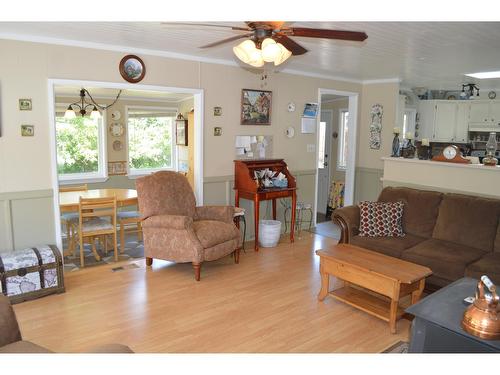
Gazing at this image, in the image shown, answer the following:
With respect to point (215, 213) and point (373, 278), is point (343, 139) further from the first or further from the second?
point (373, 278)

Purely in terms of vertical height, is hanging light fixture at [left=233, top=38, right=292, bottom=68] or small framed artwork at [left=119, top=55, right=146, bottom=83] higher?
small framed artwork at [left=119, top=55, right=146, bottom=83]

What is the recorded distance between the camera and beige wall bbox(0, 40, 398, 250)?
3594 millimetres

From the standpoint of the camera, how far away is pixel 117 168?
6.93m

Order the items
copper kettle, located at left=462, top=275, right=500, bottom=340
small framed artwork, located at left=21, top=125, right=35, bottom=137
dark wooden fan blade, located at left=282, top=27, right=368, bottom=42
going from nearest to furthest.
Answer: copper kettle, located at left=462, top=275, right=500, bottom=340 → dark wooden fan blade, located at left=282, top=27, right=368, bottom=42 → small framed artwork, located at left=21, top=125, right=35, bottom=137

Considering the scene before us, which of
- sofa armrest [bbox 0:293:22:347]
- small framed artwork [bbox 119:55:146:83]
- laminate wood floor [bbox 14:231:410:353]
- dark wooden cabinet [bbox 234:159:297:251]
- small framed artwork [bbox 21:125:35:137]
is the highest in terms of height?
small framed artwork [bbox 119:55:146:83]

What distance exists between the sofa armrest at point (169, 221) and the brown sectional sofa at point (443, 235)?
154cm

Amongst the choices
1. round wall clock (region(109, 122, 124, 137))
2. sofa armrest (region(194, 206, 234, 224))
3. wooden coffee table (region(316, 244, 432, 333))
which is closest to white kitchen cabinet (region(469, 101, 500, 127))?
wooden coffee table (region(316, 244, 432, 333))

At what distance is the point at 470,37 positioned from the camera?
3.45 m

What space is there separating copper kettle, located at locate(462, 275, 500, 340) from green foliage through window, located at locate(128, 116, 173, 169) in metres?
6.33

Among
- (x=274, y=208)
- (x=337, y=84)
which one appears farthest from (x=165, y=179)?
(x=337, y=84)

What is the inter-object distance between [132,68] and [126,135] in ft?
9.88

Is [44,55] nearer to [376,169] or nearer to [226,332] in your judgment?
[226,332]

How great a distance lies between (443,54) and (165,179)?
329 centimetres

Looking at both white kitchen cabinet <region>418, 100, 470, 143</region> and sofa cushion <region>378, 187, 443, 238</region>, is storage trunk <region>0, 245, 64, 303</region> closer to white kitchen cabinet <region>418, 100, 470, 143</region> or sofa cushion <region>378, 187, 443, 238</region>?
sofa cushion <region>378, 187, 443, 238</region>
